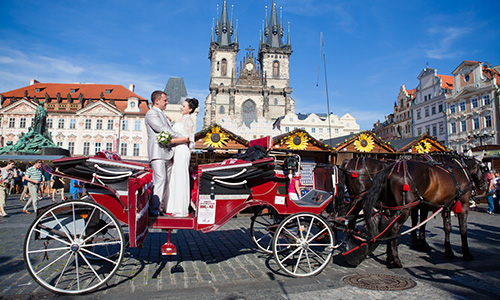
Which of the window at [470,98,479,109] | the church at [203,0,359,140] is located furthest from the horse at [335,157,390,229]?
the church at [203,0,359,140]

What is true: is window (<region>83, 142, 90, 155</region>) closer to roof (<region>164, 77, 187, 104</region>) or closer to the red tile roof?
roof (<region>164, 77, 187, 104</region>)

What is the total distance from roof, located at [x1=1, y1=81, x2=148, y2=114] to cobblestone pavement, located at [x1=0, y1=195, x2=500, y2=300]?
134ft

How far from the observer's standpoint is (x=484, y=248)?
623cm

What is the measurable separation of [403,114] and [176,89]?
4566 cm

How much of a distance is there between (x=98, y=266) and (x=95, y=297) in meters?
1.25

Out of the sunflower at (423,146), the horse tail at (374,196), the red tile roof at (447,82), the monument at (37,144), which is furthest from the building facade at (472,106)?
the monument at (37,144)

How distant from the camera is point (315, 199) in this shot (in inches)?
218

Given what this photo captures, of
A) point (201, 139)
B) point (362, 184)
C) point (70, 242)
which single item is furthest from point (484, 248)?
point (201, 139)

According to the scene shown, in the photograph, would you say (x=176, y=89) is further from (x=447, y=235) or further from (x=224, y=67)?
(x=447, y=235)

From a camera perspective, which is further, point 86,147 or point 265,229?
point 86,147

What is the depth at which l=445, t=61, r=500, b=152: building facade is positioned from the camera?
33656 mm

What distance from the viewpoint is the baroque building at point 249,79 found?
69.8 meters

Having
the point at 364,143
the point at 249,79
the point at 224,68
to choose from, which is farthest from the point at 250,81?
the point at 364,143

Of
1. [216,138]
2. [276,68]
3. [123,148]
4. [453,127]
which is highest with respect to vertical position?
[276,68]
